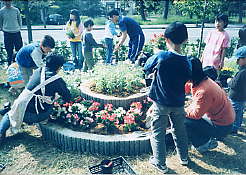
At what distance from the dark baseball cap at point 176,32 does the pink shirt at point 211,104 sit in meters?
0.75

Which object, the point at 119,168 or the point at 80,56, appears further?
the point at 80,56

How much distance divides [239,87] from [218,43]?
4.61ft

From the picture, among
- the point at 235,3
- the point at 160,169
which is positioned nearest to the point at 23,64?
the point at 160,169

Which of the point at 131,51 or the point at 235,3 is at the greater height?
the point at 235,3

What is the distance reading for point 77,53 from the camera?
777 cm

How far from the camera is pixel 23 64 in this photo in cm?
489

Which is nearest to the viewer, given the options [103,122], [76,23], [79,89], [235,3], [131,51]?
[103,122]

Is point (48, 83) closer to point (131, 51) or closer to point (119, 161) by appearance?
point (119, 161)

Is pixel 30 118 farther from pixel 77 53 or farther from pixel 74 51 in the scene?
pixel 77 53

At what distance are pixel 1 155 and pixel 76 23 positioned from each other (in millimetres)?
4671

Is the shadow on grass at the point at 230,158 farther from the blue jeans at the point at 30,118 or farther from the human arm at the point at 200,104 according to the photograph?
the blue jeans at the point at 30,118

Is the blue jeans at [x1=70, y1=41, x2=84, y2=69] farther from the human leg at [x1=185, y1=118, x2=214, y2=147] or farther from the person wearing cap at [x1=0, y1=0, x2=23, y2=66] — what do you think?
the human leg at [x1=185, y1=118, x2=214, y2=147]

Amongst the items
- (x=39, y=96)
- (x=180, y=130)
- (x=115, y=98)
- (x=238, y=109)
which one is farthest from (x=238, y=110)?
(x=39, y=96)

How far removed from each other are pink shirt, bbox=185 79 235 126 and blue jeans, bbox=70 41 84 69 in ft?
15.9
